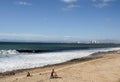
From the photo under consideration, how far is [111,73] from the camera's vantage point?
2150cm

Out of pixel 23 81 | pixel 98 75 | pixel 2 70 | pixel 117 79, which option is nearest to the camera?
pixel 23 81

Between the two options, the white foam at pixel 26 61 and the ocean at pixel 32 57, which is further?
the ocean at pixel 32 57

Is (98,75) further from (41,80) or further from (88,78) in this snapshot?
(41,80)

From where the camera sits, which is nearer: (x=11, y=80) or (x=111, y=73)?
(x=11, y=80)

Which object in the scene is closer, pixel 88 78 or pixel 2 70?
pixel 88 78

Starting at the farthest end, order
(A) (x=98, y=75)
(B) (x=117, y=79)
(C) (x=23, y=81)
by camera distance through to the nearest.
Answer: (A) (x=98, y=75)
(B) (x=117, y=79)
(C) (x=23, y=81)

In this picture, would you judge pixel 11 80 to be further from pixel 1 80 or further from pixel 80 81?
pixel 80 81

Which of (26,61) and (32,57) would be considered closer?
(26,61)

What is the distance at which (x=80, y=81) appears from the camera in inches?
708

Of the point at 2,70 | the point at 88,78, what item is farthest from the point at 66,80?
the point at 2,70

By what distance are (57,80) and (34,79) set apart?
5.41 ft

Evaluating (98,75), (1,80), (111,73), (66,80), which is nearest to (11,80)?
(1,80)

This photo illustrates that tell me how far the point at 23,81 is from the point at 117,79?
21.8ft

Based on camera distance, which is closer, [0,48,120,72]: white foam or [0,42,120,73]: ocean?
[0,48,120,72]: white foam
